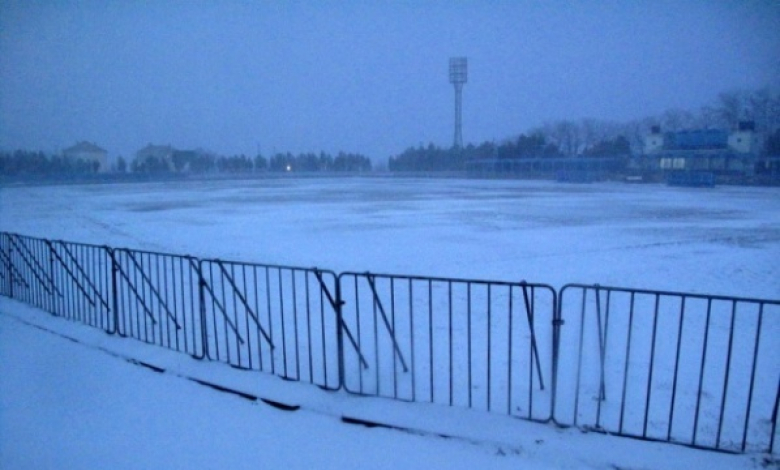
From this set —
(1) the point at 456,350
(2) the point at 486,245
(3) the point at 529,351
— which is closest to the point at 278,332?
(1) the point at 456,350

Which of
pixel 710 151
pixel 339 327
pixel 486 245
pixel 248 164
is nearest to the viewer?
pixel 339 327

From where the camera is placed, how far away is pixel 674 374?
4859mm

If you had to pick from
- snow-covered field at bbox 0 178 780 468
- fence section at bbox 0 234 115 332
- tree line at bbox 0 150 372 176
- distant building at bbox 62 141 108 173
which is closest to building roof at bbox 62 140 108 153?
distant building at bbox 62 141 108 173

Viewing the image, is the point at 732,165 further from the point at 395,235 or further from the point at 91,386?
the point at 91,386

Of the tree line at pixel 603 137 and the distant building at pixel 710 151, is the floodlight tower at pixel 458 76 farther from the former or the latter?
the distant building at pixel 710 151

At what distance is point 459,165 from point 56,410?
92.6 m

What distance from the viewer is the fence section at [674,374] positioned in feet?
14.9

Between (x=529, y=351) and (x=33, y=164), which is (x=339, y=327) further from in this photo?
(x=33, y=164)

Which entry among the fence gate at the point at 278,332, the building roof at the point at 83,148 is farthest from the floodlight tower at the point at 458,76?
the building roof at the point at 83,148

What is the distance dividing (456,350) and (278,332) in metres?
2.60

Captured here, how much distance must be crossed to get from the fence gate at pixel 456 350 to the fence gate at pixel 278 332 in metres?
0.33

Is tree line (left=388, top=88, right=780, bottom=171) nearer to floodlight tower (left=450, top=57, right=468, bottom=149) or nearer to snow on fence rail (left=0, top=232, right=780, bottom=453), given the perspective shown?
floodlight tower (left=450, top=57, right=468, bottom=149)

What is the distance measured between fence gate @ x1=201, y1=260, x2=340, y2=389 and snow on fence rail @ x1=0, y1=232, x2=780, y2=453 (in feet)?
0.11

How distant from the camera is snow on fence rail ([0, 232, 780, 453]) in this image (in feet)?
15.7
